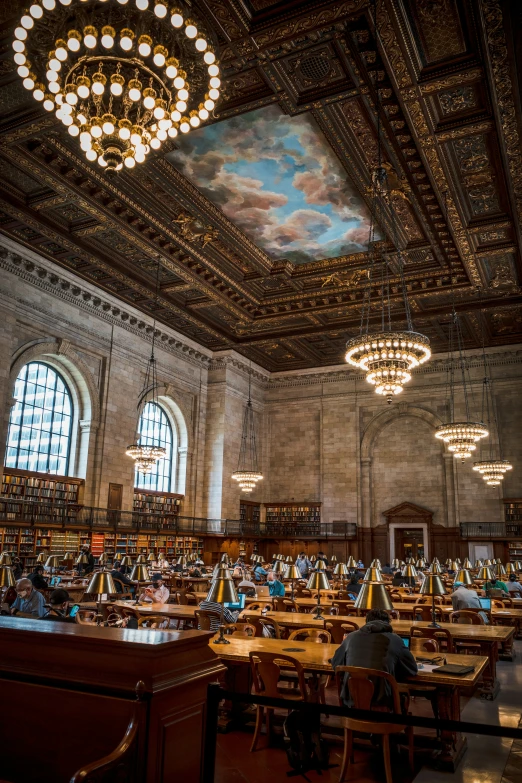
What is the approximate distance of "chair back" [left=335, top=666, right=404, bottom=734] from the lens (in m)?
4.00

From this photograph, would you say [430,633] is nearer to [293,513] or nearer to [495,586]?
[495,586]

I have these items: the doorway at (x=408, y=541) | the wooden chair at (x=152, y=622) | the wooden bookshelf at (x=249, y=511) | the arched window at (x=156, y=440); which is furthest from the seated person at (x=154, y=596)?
the doorway at (x=408, y=541)

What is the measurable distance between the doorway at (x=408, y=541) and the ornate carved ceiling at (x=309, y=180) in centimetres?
725

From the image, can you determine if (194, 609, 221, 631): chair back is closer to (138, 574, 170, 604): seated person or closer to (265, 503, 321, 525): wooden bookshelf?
(138, 574, 170, 604): seated person

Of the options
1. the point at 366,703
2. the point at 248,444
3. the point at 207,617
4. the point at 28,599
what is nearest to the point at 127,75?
the point at 207,617

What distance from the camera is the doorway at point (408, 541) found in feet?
70.3

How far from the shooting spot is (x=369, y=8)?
7.68 metres

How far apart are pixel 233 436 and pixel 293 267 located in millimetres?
8161

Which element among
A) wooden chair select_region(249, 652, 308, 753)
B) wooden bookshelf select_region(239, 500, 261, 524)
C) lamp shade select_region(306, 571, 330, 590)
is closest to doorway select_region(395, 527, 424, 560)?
wooden bookshelf select_region(239, 500, 261, 524)

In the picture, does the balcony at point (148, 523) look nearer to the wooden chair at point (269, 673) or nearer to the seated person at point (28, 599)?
the seated person at point (28, 599)

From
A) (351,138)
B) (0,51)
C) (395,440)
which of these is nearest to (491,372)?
(395,440)

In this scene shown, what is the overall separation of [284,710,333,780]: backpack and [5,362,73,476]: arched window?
12.7 metres

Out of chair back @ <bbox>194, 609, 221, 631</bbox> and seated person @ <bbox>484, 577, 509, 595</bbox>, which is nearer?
chair back @ <bbox>194, 609, 221, 631</bbox>

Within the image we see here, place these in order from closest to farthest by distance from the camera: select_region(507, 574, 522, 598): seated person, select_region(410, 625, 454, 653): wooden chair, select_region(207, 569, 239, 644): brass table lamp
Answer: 1. select_region(207, 569, 239, 644): brass table lamp
2. select_region(410, 625, 454, 653): wooden chair
3. select_region(507, 574, 522, 598): seated person
